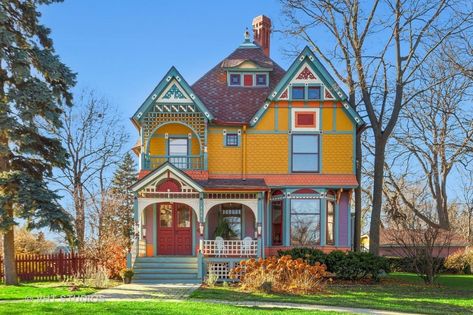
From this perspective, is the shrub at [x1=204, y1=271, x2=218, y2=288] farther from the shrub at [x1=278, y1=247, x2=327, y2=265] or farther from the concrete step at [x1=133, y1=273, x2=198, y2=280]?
the shrub at [x1=278, y1=247, x2=327, y2=265]

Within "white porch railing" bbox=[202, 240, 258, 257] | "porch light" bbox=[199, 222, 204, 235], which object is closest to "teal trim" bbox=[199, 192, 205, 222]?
"porch light" bbox=[199, 222, 204, 235]

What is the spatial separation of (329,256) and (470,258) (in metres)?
12.4

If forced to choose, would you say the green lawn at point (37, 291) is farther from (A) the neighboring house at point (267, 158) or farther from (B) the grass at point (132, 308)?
(A) the neighboring house at point (267, 158)

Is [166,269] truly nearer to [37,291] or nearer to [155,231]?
[155,231]

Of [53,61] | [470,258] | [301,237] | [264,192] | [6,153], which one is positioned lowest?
[470,258]

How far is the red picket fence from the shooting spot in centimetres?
2092

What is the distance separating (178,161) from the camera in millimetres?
22688

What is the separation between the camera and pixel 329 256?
20453mm

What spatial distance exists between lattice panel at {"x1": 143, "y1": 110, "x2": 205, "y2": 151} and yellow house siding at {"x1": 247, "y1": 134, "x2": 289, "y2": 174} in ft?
7.14

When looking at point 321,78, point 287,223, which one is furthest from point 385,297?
point 321,78

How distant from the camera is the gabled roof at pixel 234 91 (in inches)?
929

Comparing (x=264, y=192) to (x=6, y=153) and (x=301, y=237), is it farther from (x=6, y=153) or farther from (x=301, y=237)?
(x=6, y=153)

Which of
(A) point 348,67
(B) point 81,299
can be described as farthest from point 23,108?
(A) point 348,67

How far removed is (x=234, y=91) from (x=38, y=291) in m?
12.7
